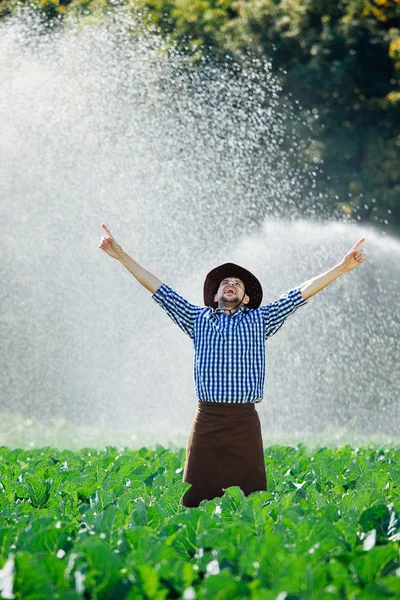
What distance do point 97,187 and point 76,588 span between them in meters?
11.3

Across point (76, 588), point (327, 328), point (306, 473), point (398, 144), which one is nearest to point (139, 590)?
point (76, 588)

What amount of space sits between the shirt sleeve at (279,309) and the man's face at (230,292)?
0.12 metres

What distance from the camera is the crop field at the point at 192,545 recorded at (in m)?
2.39

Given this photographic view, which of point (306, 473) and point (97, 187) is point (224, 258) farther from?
point (306, 473)

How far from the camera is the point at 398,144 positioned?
1958 centimetres

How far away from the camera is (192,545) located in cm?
304

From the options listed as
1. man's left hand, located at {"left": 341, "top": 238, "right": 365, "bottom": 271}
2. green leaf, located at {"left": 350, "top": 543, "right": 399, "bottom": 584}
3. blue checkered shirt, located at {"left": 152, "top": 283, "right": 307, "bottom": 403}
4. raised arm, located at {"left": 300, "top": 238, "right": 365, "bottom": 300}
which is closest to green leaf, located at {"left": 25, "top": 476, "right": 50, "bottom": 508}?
blue checkered shirt, located at {"left": 152, "top": 283, "right": 307, "bottom": 403}

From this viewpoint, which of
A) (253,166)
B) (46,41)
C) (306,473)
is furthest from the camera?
A: (253,166)

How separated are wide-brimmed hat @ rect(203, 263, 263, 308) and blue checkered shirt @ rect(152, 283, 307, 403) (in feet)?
0.40

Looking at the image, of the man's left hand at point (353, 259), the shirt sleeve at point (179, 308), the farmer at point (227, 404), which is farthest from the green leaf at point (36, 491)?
the man's left hand at point (353, 259)

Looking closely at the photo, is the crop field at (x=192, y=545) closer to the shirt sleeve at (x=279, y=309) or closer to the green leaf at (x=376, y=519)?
the green leaf at (x=376, y=519)

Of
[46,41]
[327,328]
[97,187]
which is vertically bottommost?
→ [327,328]

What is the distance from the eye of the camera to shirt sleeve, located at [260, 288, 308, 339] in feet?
14.2

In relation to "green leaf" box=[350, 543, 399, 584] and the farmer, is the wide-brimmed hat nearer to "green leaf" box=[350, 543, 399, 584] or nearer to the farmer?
the farmer
